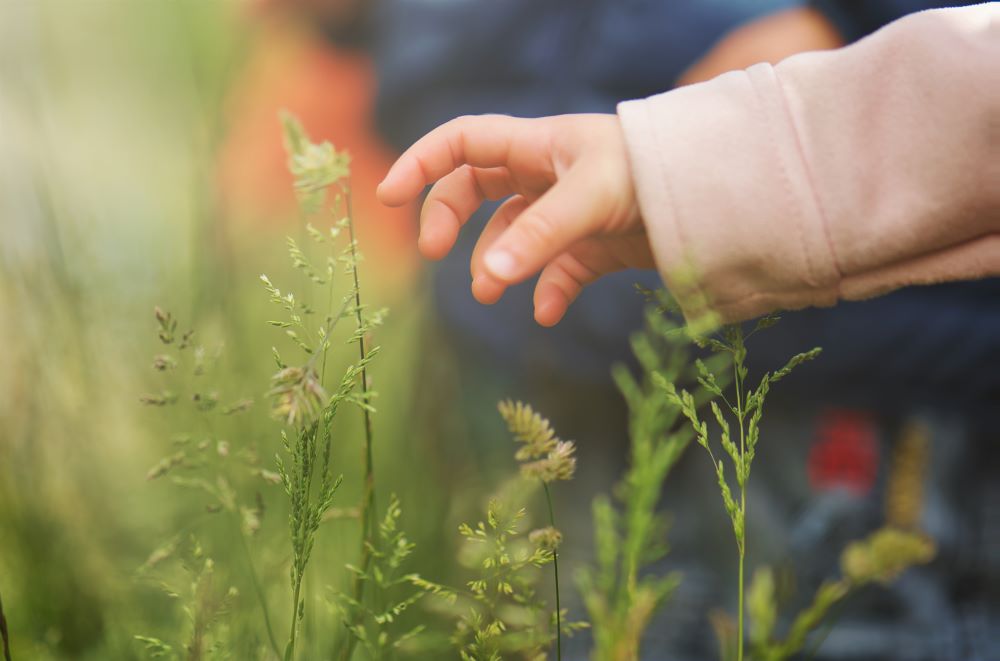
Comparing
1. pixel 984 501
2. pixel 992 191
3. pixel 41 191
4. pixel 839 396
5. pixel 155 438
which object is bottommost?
pixel 984 501

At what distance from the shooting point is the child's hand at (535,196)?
0.59m

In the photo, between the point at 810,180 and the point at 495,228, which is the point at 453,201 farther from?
the point at 810,180

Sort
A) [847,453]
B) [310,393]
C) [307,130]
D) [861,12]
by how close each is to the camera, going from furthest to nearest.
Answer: [307,130] → [847,453] → [861,12] → [310,393]

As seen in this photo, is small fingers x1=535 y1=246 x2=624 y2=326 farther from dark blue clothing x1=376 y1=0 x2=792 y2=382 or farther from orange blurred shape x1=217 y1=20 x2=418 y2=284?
orange blurred shape x1=217 y1=20 x2=418 y2=284

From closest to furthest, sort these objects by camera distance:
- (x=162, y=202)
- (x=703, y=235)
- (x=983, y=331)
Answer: (x=703, y=235) → (x=983, y=331) → (x=162, y=202)

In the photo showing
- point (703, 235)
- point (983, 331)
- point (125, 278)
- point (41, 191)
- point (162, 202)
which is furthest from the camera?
point (162, 202)

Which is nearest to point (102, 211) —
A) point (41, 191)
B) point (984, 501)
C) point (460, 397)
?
point (41, 191)

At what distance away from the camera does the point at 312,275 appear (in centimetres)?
49

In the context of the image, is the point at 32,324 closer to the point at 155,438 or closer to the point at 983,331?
the point at 155,438

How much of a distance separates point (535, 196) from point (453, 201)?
8 centimetres

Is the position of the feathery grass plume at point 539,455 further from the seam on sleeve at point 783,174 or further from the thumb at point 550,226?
the seam on sleeve at point 783,174

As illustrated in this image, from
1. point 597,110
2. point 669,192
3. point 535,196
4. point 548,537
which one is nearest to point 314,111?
point 597,110

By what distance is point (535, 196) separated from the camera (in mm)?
784

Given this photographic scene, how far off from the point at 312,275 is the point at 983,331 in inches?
40.1
